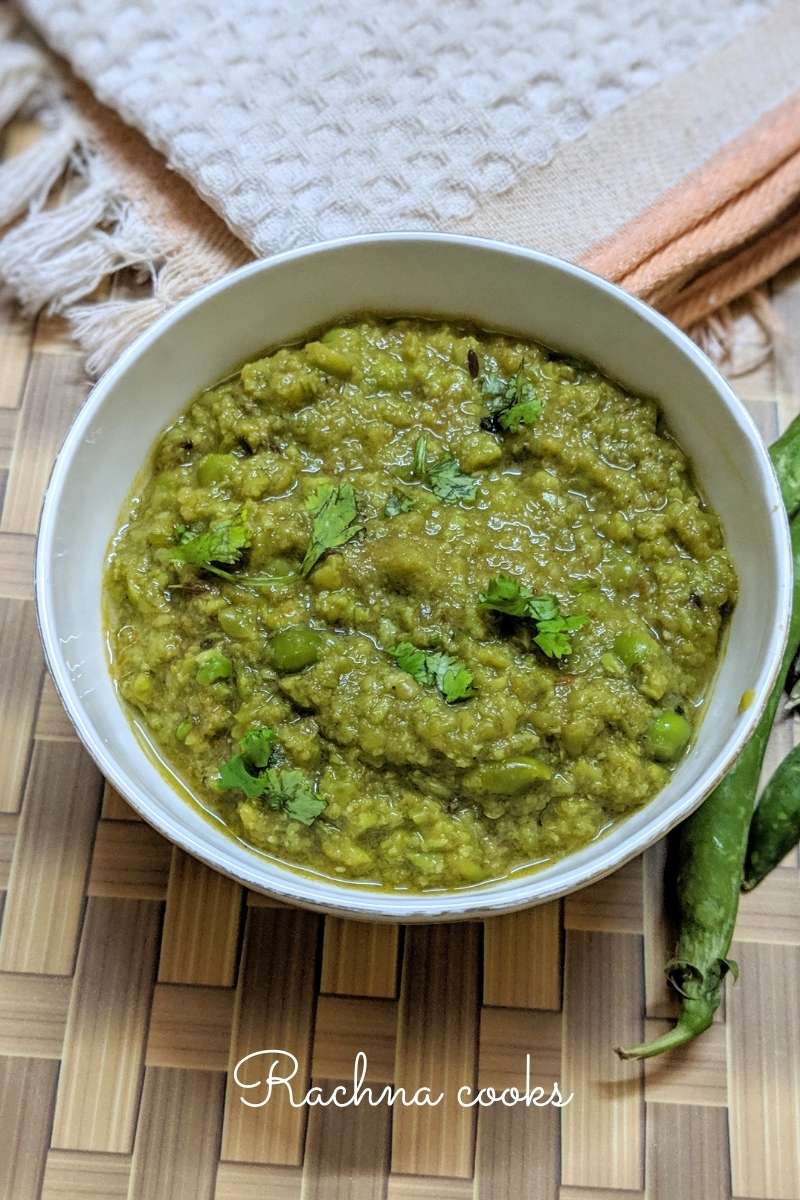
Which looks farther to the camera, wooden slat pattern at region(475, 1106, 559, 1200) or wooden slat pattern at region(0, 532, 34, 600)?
wooden slat pattern at region(0, 532, 34, 600)

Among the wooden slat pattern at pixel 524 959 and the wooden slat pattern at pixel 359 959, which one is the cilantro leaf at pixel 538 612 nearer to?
the wooden slat pattern at pixel 524 959

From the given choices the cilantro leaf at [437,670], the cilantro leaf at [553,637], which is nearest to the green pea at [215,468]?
the cilantro leaf at [437,670]

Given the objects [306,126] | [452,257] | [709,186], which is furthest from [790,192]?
[306,126]

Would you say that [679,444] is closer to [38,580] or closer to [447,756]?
[447,756]

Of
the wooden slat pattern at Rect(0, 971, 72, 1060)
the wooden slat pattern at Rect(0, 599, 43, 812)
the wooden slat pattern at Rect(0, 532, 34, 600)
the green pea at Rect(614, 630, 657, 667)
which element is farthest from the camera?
the wooden slat pattern at Rect(0, 532, 34, 600)

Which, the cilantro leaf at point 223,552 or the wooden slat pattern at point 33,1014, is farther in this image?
the wooden slat pattern at point 33,1014

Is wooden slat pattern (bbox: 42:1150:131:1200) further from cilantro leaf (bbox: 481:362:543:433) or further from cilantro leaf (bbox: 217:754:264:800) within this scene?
cilantro leaf (bbox: 481:362:543:433)

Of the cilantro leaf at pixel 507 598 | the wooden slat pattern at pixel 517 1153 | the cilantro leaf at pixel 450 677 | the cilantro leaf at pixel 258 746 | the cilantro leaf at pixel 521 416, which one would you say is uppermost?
the cilantro leaf at pixel 521 416

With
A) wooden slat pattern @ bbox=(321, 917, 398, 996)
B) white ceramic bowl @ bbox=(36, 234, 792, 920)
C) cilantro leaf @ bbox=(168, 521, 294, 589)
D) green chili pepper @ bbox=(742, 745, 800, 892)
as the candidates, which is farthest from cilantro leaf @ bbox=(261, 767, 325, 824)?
green chili pepper @ bbox=(742, 745, 800, 892)
